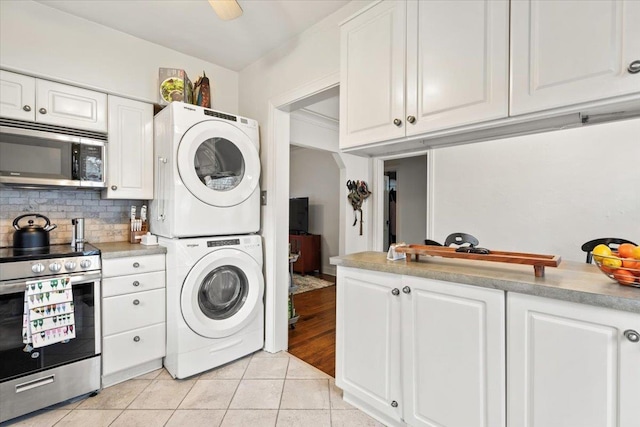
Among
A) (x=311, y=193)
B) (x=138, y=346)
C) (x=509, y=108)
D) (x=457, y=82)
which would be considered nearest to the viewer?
(x=509, y=108)

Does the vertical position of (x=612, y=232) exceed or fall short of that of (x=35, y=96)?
it falls short

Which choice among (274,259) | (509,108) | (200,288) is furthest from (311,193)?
(509,108)

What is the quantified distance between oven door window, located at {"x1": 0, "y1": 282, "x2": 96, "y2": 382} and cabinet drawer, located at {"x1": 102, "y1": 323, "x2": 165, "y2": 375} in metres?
0.10

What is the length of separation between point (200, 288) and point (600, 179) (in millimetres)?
3255

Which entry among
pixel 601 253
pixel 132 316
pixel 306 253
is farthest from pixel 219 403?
pixel 306 253

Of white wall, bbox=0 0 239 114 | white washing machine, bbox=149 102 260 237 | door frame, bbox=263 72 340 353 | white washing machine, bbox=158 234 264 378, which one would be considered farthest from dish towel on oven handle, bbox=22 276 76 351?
white wall, bbox=0 0 239 114

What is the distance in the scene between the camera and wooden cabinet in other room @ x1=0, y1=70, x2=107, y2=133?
1829 mm

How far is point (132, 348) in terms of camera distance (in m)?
2.00

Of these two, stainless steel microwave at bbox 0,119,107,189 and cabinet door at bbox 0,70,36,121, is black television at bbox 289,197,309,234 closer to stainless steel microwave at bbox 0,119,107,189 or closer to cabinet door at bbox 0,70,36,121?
stainless steel microwave at bbox 0,119,107,189

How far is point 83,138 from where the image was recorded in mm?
2064

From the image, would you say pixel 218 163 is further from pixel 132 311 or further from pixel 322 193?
pixel 322 193

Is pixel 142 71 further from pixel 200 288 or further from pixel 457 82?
pixel 457 82

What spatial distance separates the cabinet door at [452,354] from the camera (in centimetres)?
113

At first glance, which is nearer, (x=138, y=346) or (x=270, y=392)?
(x=270, y=392)
